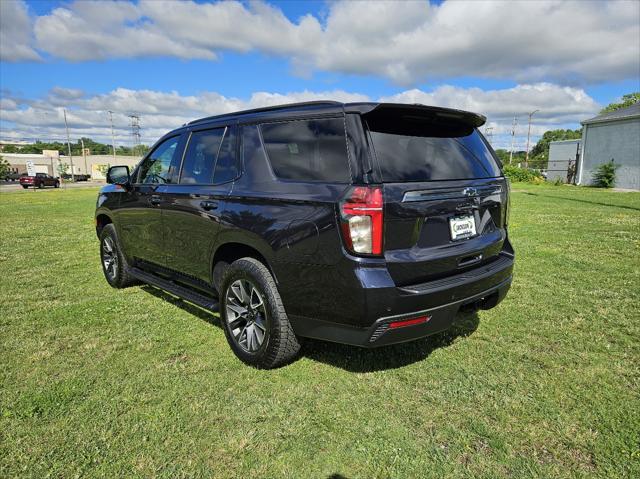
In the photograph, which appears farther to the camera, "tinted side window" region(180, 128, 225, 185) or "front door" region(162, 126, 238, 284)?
"tinted side window" region(180, 128, 225, 185)

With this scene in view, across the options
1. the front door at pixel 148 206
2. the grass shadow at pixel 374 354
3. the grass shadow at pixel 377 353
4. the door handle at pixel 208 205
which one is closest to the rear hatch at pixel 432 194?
the grass shadow at pixel 377 353

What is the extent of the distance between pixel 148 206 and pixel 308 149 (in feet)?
7.51

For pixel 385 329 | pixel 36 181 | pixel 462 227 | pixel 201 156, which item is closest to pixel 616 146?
pixel 462 227

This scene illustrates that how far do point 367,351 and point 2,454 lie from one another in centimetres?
248

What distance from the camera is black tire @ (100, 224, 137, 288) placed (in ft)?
17.6

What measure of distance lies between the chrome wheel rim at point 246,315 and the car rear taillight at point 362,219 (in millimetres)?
923

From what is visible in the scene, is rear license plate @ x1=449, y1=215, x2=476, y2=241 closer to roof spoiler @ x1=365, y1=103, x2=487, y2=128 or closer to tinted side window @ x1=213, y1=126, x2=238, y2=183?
roof spoiler @ x1=365, y1=103, x2=487, y2=128

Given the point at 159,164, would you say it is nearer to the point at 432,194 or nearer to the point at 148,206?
the point at 148,206

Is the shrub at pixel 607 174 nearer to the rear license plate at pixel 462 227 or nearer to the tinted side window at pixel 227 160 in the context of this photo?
the rear license plate at pixel 462 227

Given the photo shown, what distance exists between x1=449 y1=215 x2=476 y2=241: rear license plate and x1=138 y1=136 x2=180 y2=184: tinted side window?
109 inches

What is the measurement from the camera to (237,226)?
3.29 metres

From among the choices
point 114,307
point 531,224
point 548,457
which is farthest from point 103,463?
point 531,224

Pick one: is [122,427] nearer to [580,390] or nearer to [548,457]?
[548,457]

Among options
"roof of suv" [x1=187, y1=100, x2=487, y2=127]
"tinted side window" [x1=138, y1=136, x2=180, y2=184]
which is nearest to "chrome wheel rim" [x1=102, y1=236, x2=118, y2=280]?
"tinted side window" [x1=138, y1=136, x2=180, y2=184]
